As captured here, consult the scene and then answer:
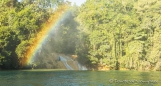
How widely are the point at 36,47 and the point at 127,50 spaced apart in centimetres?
2353

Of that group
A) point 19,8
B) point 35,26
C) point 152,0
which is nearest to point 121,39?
point 152,0

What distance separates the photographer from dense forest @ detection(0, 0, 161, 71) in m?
64.8

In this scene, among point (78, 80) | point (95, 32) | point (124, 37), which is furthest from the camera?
point (95, 32)

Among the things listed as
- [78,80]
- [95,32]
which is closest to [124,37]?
[95,32]

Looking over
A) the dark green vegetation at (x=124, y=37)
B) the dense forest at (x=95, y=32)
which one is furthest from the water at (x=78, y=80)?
the dark green vegetation at (x=124, y=37)

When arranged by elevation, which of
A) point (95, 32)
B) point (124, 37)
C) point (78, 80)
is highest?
point (95, 32)

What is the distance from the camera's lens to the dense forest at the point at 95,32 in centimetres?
6475

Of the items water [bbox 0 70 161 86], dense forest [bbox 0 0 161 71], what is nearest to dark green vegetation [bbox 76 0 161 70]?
dense forest [bbox 0 0 161 71]

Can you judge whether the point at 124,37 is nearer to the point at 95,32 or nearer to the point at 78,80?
the point at 95,32

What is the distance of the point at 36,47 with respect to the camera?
218 feet

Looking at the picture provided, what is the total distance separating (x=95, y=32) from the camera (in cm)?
7350

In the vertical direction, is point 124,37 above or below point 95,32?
below

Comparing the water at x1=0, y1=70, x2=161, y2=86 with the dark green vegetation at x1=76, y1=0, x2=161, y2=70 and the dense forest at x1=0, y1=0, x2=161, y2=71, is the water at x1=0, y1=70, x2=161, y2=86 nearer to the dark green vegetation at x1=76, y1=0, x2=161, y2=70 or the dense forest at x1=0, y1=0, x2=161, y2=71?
the dense forest at x1=0, y1=0, x2=161, y2=71

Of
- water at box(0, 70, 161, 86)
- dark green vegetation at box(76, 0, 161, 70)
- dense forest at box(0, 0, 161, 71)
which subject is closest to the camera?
water at box(0, 70, 161, 86)
